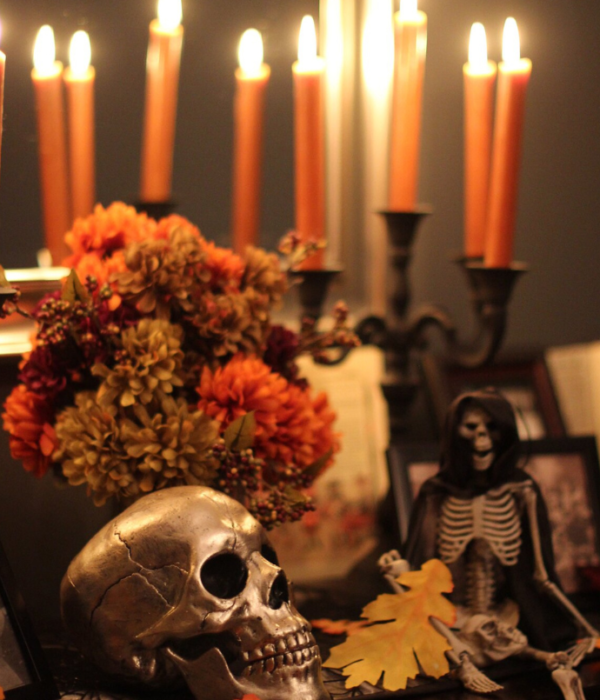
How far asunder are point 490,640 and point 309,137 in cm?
54

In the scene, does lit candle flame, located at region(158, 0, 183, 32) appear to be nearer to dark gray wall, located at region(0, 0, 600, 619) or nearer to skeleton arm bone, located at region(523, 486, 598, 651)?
dark gray wall, located at region(0, 0, 600, 619)

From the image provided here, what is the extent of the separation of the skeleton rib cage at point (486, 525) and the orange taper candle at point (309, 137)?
0.32 metres

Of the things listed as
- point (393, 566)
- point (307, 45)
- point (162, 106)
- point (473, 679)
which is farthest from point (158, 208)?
point (473, 679)

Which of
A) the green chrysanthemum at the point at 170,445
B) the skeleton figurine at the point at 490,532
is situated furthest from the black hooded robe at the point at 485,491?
the green chrysanthemum at the point at 170,445

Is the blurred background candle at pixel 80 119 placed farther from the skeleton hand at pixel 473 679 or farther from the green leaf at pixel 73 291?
the skeleton hand at pixel 473 679

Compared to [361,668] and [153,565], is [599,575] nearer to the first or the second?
[361,668]

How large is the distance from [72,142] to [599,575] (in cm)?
73

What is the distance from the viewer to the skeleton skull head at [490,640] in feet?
2.44

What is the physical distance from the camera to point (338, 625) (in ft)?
2.69

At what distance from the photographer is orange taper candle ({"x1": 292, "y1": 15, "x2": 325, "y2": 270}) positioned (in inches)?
37.0

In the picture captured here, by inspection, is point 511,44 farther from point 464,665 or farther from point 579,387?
point 464,665

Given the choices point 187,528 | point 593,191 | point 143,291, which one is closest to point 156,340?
point 143,291

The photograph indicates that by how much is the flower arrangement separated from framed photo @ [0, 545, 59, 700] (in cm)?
10

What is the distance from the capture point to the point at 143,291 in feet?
2.41
